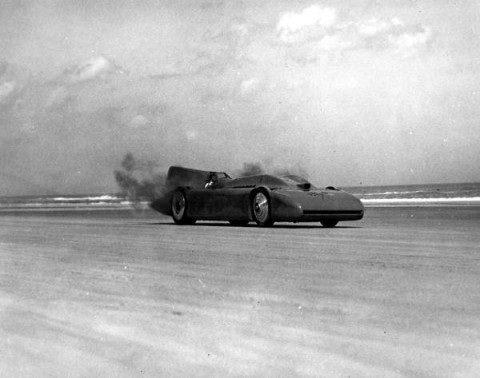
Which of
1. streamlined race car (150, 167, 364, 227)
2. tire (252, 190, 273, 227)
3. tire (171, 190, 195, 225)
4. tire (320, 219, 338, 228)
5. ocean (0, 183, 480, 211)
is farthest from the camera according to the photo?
ocean (0, 183, 480, 211)

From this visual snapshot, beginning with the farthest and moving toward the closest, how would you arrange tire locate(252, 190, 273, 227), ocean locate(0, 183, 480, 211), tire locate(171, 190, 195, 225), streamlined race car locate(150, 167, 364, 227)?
ocean locate(0, 183, 480, 211) < tire locate(171, 190, 195, 225) < tire locate(252, 190, 273, 227) < streamlined race car locate(150, 167, 364, 227)

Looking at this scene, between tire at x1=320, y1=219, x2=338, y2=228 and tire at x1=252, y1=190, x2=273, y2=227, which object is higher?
tire at x1=252, y1=190, x2=273, y2=227

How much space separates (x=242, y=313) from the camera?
368cm

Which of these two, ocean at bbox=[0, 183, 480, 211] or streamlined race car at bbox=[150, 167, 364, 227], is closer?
streamlined race car at bbox=[150, 167, 364, 227]

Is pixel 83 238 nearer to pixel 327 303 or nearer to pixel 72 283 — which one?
pixel 72 283

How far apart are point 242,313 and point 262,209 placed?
28.6 feet

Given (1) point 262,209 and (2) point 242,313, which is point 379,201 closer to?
(1) point 262,209

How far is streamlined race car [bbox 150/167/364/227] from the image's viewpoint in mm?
11797

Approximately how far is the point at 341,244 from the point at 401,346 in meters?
5.38

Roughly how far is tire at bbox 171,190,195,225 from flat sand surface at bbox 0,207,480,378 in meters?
6.66

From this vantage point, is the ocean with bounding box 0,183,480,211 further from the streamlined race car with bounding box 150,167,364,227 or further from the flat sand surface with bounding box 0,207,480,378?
the flat sand surface with bounding box 0,207,480,378

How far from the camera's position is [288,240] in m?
8.98

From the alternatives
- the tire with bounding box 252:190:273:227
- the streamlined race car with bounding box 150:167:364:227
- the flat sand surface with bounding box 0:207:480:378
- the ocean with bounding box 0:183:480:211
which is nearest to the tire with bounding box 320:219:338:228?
the streamlined race car with bounding box 150:167:364:227

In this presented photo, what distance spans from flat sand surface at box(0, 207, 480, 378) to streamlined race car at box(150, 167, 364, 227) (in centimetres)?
437
